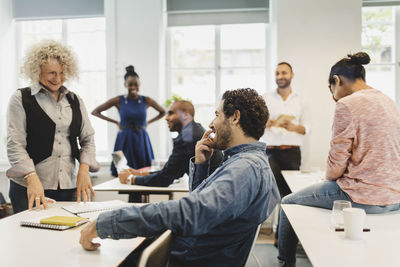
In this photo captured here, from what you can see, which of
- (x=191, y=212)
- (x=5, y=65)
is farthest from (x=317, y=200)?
(x=5, y=65)

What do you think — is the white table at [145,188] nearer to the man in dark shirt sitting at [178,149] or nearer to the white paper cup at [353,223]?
the man in dark shirt sitting at [178,149]

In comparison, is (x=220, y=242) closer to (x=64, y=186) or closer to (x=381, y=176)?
(x=381, y=176)

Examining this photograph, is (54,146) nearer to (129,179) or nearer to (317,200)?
(129,179)

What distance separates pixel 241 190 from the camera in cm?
124

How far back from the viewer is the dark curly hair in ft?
4.86

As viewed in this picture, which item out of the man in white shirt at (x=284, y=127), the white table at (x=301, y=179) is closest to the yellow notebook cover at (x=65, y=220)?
the white table at (x=301, y=179)

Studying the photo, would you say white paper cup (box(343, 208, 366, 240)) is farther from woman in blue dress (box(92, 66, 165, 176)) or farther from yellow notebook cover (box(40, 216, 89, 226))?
woman in blue dress (box(92, 66, 165, 176))

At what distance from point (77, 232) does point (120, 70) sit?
3.62 metres

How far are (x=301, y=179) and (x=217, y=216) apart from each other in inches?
83.4

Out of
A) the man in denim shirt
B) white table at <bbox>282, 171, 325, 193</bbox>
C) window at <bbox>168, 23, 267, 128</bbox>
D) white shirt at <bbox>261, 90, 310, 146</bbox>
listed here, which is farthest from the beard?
window at <bbox>168, 23, 267, 128</bbox>

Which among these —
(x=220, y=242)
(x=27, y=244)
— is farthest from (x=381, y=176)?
(x=27, y=244)

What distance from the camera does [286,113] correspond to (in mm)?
3961

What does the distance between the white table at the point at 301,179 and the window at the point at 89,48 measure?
292cm

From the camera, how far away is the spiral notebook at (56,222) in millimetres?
1655
